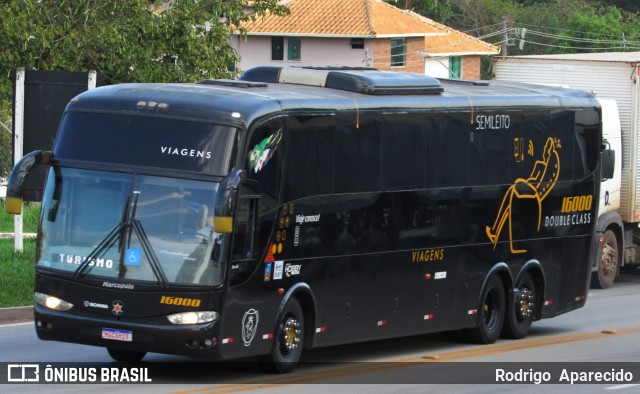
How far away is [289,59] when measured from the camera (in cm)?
7356

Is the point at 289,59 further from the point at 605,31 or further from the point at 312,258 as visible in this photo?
the point at 312,258

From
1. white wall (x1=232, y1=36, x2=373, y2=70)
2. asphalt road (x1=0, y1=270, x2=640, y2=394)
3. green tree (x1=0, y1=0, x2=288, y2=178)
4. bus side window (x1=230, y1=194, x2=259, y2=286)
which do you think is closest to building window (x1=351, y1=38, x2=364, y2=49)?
white wall (x1=232, y1=36, x2=373, y2=70)

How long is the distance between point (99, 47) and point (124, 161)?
34.6 feet

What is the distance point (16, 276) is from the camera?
19703 millimetres

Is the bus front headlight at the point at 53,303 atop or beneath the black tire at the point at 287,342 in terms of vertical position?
atop

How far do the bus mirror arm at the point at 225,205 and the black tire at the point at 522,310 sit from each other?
6756 mm

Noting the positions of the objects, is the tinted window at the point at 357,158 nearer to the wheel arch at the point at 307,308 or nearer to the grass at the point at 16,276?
the wheel arch at the point at 307,308

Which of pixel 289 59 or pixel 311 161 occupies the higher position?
pixel 311 161

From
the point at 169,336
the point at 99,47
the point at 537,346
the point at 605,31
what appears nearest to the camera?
the point at 169,336

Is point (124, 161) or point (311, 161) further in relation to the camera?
point (311, 161)

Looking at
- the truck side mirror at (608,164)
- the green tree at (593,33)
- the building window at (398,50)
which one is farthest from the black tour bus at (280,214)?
the green tree at (593,33)

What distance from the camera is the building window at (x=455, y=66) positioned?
79.9 m

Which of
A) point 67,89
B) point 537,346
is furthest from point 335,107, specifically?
point 67,89

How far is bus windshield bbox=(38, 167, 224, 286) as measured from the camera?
12.9 m
